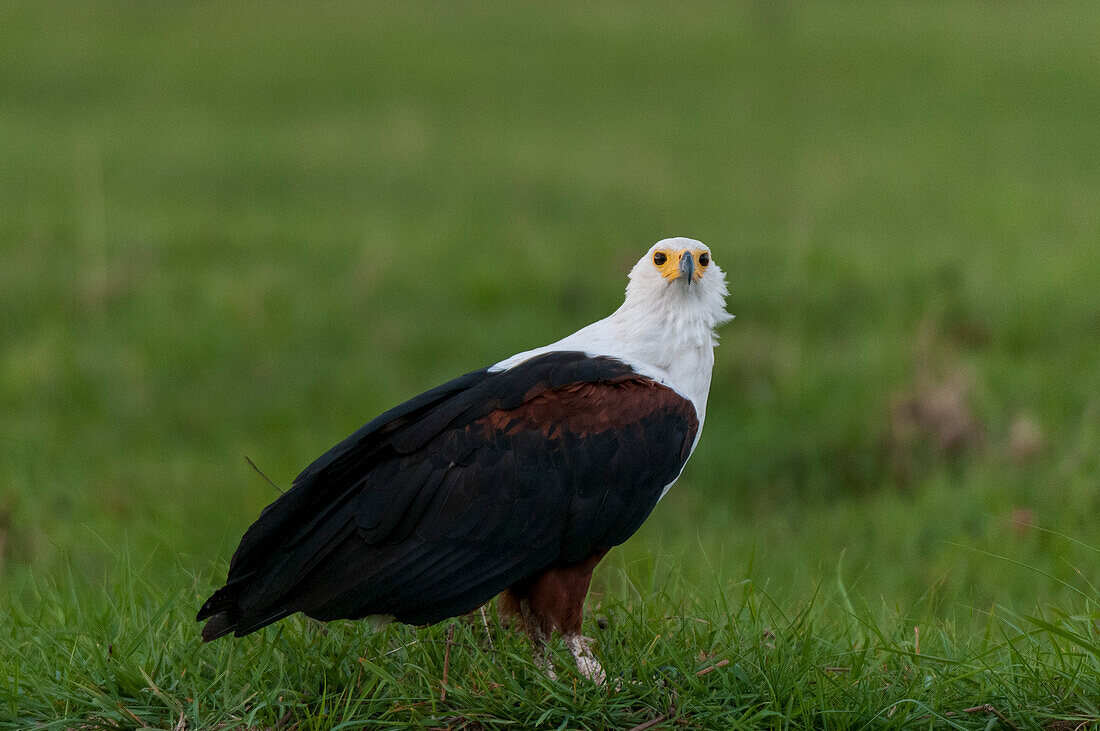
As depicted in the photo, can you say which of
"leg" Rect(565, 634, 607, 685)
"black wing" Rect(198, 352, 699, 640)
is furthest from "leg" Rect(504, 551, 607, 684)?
"black wing" Rect(198, 352, 699, 640)

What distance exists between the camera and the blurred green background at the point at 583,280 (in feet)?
22.8

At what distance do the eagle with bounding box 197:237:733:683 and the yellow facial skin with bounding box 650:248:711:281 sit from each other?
0.42 meters

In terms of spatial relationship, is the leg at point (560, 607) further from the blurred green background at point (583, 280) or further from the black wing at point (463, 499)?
the blurred green background at point (583, 280)

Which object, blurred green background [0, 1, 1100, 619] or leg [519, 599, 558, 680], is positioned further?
blurred green background [0, 1, 1100, 619]

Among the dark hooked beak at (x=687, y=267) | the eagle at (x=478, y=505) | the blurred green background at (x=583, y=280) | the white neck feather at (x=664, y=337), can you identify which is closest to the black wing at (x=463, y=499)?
the eagle at (x=478, y=505)

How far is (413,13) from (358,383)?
67.7ft

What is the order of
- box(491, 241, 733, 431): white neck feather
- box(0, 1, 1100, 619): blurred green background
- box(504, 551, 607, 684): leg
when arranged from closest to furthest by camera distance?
1. box(504, 551, 607, 684): leg
2. box(491, 241, 733, 431): white neck feather
3. box(0, 1, 1100, 619): blurred green background

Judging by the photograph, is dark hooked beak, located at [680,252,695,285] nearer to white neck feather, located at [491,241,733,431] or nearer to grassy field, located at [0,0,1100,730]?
white neck feather, located at [491,241,733,431]

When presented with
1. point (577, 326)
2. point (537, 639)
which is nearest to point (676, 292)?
point (537, 639)

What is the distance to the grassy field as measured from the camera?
12.8ft

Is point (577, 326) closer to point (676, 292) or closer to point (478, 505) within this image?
point (676, 292)

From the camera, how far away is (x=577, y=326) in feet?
33.3

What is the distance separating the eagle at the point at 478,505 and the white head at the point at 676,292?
0.27 m

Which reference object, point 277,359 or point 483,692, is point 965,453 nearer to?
point 483,692
